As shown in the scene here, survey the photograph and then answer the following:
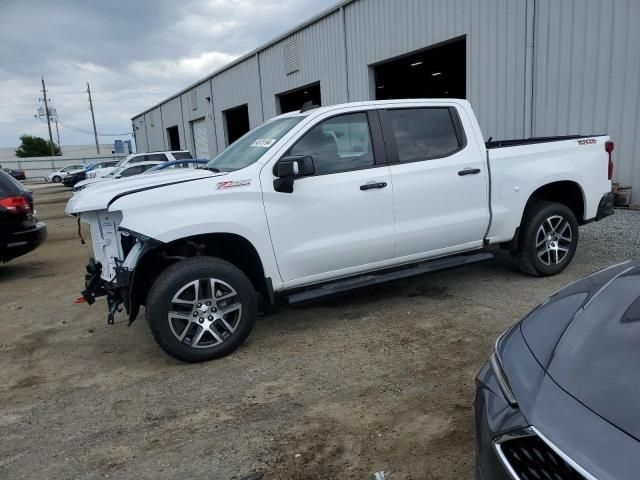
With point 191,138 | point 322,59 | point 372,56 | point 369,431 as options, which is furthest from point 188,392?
point 191,138

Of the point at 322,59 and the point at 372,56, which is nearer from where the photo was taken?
the point at 372,56

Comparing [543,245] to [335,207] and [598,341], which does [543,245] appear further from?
[598,341]

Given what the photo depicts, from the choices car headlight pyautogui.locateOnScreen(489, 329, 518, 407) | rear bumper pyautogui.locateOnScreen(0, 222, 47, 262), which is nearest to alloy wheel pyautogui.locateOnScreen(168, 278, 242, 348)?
car headlight pyautogui.locateOnScreen(489, 329, 518, 407)

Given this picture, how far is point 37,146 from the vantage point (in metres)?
81.8

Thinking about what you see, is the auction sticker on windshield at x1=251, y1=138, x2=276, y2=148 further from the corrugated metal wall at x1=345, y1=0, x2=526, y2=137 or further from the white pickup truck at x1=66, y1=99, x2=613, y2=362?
the corrugated metal wall at x1=345, y1=0, x2=526, y2=137

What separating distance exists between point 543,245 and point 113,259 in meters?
4.40

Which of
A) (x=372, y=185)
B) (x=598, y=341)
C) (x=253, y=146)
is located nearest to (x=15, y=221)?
(x=253, y=146)

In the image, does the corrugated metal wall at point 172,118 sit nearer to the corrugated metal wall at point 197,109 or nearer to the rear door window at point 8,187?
the corrugated metal wall at point 197,109

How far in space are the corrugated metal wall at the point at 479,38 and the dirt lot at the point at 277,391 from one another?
5.75 m

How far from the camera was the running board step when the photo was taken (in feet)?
14.2

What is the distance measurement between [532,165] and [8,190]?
6.96 meters

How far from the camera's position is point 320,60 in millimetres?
16016

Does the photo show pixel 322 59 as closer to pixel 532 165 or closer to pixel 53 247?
pixel 53 247

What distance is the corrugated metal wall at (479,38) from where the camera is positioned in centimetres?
1018
